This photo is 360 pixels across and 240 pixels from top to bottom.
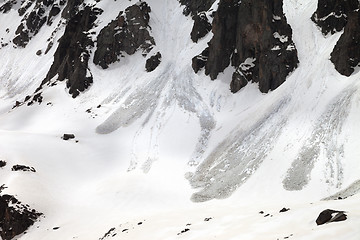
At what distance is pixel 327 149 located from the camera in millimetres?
36969

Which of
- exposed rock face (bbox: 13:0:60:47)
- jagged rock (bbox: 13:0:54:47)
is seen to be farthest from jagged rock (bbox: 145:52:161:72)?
jagged rock (bbox: 13:0:54:47)

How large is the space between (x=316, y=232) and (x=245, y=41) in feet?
157

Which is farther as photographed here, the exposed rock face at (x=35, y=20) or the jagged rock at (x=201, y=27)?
the exposed rock face at (x=35, y=20)

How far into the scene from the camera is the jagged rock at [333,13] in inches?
2036

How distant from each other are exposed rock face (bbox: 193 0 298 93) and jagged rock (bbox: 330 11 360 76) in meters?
7.52

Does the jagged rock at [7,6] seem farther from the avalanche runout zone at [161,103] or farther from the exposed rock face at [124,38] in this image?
the avalanche runout zone at [161,103]

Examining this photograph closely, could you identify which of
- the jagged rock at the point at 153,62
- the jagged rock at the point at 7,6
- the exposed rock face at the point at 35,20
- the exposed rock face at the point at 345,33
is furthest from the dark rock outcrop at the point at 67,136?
the jagged rock at the point at 7,6

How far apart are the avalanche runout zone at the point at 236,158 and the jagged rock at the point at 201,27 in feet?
91.4

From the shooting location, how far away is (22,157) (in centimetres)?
4788

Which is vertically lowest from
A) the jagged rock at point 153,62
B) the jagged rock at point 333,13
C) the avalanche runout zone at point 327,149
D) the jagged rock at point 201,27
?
the avalanche runout zone at point 327,149

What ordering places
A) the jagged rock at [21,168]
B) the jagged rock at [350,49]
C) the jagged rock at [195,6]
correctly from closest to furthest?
the jagged rock at [350,49]
the jagged rock at [21,168]
the jagged rock at [195,6]

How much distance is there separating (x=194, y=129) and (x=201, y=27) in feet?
83.8

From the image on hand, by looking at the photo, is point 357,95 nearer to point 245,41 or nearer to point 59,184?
point 245,41

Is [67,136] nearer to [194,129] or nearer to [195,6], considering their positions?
[194,129]
